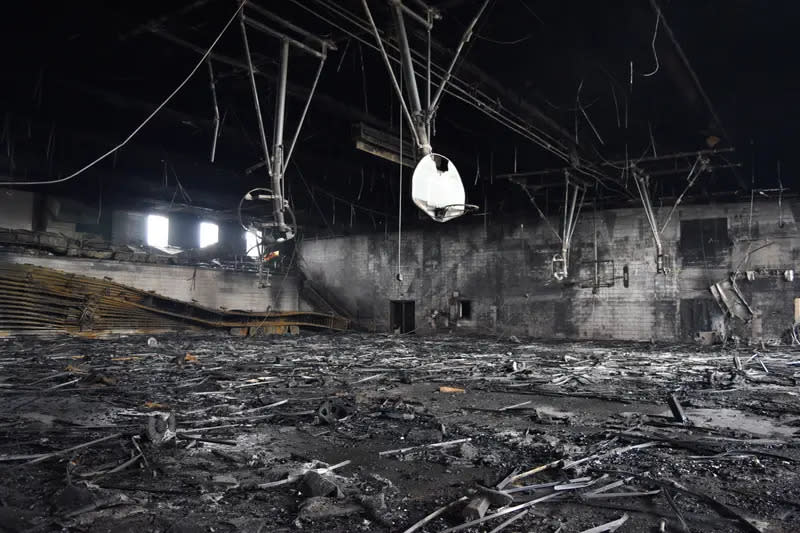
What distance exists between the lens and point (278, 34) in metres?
6.70

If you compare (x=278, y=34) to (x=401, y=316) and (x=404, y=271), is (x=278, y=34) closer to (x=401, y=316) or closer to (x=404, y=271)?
(x=404, y=271)

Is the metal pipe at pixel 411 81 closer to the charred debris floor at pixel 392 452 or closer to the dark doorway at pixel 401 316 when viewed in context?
the charred debris floor at pixel 392 452

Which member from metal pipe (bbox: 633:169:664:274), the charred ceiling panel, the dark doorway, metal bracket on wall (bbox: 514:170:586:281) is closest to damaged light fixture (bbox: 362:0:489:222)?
metal bracket on wall (bbox: 514:170:586:281)

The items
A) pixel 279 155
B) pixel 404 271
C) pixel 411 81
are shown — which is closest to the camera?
pixel 411 81

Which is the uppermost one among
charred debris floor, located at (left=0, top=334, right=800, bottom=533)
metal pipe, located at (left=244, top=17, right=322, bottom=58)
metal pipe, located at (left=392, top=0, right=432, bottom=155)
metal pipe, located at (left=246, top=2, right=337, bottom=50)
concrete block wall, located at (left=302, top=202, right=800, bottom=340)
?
metal pipe, located at (left=246, top=2, right=337, bottom=50)

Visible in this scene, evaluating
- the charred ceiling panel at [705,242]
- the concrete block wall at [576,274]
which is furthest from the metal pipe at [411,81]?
the charred ceiling panel at [705,242]

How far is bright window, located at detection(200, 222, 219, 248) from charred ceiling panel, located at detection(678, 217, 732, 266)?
1991 cm

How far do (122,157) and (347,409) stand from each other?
42.5 ft

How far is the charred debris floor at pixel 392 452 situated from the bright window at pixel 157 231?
1571 cm

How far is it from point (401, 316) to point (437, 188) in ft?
49.7

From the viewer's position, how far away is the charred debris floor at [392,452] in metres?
2.64

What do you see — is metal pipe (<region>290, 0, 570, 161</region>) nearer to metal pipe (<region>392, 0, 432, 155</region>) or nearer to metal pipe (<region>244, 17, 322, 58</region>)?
metal pipe (<region>392, 0, 432, 155</region>)

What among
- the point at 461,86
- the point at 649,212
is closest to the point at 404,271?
the point at 649,212

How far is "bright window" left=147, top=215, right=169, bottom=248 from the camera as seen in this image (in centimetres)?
2262
